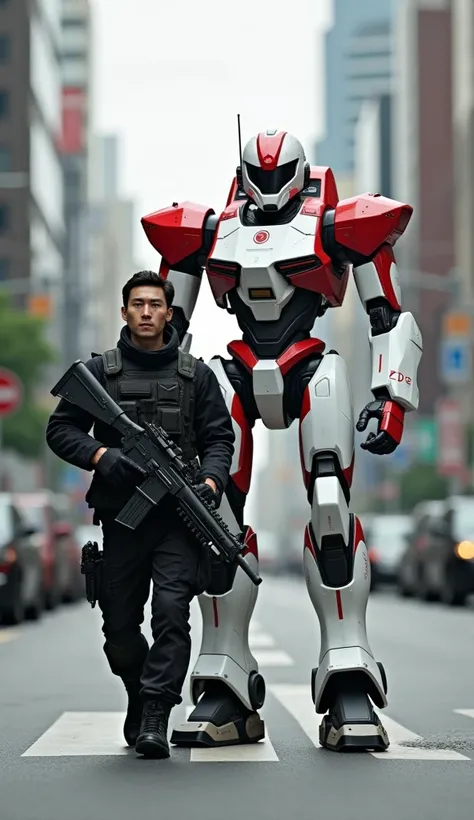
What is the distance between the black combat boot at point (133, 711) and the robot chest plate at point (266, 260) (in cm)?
177

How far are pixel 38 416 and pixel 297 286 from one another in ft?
159

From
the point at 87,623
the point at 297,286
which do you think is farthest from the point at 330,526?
the point at 87,623

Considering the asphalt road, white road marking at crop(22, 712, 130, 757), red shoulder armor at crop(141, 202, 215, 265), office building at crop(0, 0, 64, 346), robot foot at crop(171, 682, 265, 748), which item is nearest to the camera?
the asphalt road

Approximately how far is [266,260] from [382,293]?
538 millimetres

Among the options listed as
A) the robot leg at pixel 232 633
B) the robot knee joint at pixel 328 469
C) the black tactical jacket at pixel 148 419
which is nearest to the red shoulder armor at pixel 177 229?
the robot leg at pixel 232 633

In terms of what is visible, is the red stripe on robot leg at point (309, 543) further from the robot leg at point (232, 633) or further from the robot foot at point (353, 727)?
the robot foot at point (353, 727)

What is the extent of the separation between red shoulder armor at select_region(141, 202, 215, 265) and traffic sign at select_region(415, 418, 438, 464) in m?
71.9

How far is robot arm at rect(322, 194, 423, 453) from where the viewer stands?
8438 millimetres

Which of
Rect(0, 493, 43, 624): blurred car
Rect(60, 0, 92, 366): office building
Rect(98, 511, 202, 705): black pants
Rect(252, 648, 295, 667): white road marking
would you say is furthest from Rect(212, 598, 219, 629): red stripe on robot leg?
Rect(60, 0, 92, 366): office building

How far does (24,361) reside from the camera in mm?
53188

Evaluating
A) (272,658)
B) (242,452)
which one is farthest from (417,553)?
(242,452)

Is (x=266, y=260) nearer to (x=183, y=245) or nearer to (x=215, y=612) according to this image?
(x=183, y=245)

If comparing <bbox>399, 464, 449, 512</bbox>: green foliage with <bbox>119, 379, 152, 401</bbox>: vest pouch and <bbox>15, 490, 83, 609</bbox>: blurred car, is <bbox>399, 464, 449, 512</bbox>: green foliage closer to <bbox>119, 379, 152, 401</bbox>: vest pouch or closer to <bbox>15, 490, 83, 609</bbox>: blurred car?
<bbox>15, 490, 83, 609</bbox>: blurred car

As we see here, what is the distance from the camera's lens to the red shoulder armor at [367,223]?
8.44 metres
